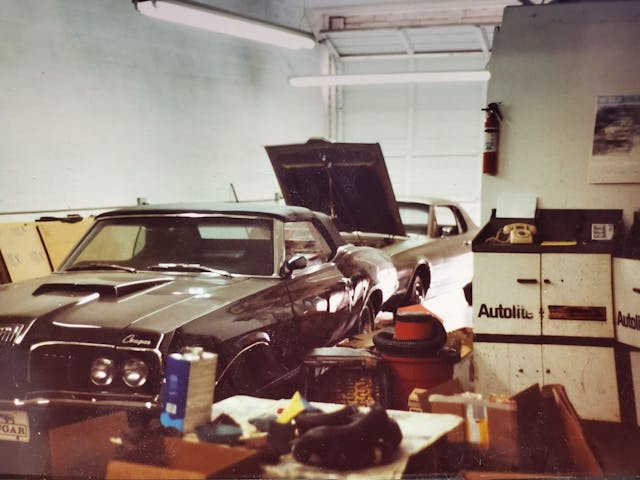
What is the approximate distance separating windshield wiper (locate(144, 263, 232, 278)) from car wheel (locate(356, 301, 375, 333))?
1.49 metres

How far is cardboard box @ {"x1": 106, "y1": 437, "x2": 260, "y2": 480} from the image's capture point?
2.54 metres

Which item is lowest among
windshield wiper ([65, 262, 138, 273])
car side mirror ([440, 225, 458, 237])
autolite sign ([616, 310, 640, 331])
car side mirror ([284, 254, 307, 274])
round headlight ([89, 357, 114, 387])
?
round headlight ([89, 357, 114, 387])

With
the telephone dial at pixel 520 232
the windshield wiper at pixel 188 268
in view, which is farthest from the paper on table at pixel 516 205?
the windshield wiper at pixel 188 268

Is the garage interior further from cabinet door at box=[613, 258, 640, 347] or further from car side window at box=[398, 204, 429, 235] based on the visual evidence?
car side window at box=[398, 204, 429, 235]

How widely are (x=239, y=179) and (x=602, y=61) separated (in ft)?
21.7

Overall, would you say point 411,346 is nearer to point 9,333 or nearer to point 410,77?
point 9,333

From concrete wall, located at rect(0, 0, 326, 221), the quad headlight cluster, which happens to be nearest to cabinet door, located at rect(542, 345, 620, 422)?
the quad headlight cluster

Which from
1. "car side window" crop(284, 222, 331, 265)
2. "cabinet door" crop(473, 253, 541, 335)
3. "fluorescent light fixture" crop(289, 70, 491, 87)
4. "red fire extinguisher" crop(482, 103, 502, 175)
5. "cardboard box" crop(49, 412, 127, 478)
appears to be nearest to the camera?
"cardboard box" crop(49, 412, 127, 478)

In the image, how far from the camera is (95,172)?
7484 millimetres

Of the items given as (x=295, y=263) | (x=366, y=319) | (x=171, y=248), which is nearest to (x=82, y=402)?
(x=171, y=248)

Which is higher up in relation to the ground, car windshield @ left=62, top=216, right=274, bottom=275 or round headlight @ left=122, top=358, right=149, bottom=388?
car windshield @ left=62, top=216, right=274, bottom=275

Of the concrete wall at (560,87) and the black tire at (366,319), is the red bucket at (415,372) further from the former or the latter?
the concrete wall at (560,87)

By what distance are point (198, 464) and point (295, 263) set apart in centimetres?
173

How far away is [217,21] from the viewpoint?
6.48 m
